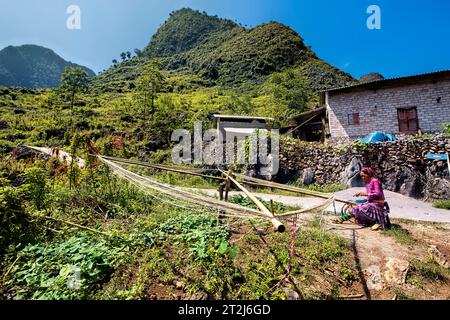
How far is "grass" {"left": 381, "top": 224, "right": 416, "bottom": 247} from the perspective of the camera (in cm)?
469

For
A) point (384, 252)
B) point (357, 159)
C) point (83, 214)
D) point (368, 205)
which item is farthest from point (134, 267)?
point (357, 159)

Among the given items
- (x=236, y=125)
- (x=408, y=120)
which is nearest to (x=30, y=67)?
(x=236, y=125)

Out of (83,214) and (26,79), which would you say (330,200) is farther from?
(26,79)

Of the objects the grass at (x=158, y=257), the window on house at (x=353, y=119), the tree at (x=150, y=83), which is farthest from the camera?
the tree at (x=150, y=83)

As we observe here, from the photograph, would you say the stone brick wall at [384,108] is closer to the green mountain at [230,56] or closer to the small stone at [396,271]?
the small stone at [396,271]

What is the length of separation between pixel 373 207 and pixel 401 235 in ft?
2.36

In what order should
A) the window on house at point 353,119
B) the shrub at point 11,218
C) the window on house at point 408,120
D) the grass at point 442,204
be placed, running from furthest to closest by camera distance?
the window on house at point 353,119
the window on house at point 408,120
the grass at point 442,204
the shrub at point 11,218

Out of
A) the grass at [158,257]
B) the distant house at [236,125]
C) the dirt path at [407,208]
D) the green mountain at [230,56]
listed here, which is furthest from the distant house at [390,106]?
the green mountain at [230,56]

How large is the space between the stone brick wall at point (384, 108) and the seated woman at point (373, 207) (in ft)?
36.2

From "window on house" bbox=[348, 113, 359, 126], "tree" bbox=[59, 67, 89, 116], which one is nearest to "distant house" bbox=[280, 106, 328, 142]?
"window on house" bbox=[348, 113, 359, 126]

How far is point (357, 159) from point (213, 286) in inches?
401

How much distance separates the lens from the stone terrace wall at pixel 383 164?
30.7ft
